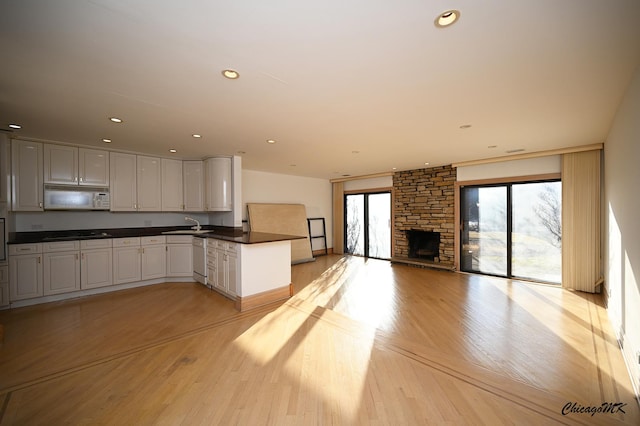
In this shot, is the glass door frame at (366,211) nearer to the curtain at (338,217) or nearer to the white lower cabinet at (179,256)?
the curtain at (338,217)

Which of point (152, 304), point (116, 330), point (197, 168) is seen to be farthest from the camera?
point (197, 168)

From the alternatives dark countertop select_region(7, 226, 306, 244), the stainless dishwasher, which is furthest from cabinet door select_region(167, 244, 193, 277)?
dark countertop select_region(7, 226, 306, 244)

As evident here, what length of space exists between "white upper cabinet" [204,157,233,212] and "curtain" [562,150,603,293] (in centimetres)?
609

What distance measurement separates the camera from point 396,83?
2.14m

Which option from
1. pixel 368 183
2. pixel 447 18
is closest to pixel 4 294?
pixel 447 18

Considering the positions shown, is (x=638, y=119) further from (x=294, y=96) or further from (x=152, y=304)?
(x=152, y=304)

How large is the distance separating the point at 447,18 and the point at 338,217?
686 centimetres

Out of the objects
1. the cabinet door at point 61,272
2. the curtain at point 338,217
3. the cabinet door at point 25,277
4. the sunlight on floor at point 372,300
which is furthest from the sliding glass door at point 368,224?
the cabinet door at point 25,277

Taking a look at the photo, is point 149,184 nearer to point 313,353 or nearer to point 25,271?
point 25,271

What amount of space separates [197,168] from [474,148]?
209 inches

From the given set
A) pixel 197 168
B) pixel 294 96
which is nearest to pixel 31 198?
pixel 197 168

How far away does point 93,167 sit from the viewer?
171 inches

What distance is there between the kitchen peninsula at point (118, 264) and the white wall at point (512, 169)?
13.9 feet

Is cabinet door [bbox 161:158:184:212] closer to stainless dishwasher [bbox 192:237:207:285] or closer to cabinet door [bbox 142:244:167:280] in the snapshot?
cabinet door [bbox 142:244:167:280]
